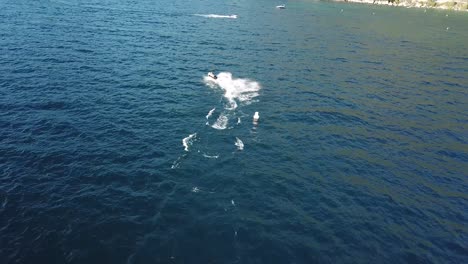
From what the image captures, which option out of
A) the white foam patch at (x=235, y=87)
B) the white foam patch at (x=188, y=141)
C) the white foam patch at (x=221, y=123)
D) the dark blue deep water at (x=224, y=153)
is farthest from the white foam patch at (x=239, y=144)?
the white foam patch at (x=235, y=87)

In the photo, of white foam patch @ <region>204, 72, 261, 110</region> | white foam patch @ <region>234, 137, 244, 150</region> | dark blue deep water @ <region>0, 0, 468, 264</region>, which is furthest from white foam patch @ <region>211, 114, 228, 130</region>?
white foam patch @ <region>234, 137, 244, 150</region>

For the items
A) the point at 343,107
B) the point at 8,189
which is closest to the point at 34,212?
the point at 8,189

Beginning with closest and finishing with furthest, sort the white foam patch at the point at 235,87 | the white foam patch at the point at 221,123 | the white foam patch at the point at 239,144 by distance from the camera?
1. the white foam patch at the point at 239,144
2. the white foam patch at the point at 221,123
3. the white foam patch at the point at 235,87

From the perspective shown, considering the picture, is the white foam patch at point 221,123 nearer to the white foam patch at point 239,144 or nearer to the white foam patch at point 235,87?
the white foam patch at point 235,87

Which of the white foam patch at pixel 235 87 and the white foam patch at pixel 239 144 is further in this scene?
the white foam patch at pixel 235 87

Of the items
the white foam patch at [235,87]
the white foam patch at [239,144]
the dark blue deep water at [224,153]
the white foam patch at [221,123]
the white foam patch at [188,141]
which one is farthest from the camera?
the white foam patch at [235,87]

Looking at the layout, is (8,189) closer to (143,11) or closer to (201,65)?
(201,65)
